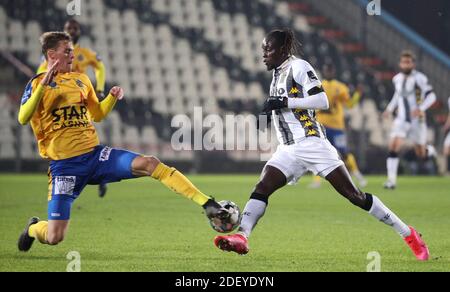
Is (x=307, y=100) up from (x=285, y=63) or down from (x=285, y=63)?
down

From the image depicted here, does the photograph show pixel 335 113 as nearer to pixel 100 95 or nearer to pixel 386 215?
pixel 100 95

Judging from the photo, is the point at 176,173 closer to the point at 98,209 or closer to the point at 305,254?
the point at 305,254

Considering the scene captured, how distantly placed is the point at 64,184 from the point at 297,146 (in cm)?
183

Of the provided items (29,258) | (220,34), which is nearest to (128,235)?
(29,258)

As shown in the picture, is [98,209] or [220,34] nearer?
[98,209]

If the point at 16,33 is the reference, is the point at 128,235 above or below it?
below

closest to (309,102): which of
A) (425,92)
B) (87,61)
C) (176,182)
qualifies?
(176,182)

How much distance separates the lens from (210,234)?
8984 mm

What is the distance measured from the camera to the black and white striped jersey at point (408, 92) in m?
16.4

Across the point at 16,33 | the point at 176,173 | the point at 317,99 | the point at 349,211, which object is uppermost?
the point at 16,33

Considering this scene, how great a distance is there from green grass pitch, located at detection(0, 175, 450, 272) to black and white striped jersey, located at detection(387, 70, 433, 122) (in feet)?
6.44

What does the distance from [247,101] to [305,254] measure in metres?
15.8

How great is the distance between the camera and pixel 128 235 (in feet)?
28.9

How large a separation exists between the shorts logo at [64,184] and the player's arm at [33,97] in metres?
0.53
